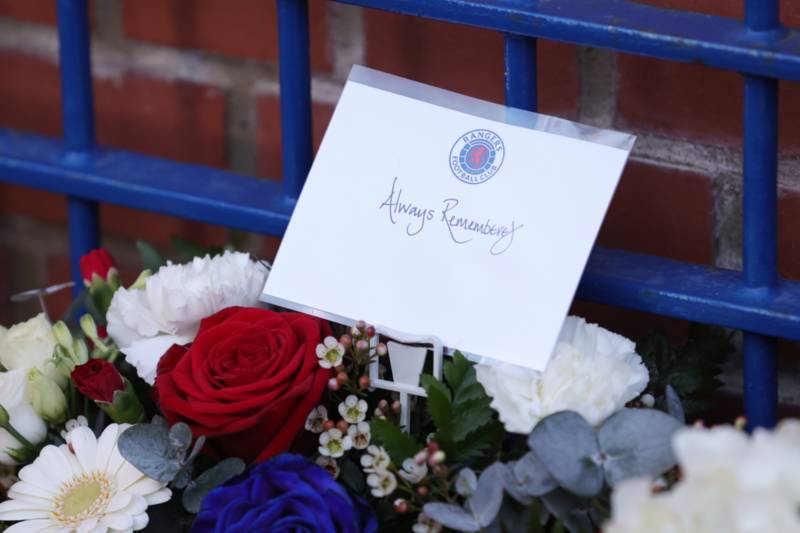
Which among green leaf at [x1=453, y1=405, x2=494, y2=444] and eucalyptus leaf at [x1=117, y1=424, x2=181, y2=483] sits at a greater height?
green leaf at [x1=453, y1=405, x2=494, y2=444]

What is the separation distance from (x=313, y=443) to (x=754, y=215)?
11.7 inches

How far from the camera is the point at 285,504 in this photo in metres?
0.66

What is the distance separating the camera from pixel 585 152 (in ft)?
2.26

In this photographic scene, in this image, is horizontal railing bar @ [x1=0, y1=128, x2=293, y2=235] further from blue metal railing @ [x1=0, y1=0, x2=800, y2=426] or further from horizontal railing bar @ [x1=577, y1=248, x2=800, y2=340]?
horizontal railing bar @ [x1=577, y1=248, x2=800, y2=340]

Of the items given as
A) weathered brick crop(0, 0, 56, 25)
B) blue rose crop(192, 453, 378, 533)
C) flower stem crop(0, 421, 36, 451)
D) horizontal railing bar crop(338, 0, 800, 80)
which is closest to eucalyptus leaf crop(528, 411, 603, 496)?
blue rose crop(192, 453, 378, 533)

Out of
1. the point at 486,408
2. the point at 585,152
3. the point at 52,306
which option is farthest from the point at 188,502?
the point at 52,306

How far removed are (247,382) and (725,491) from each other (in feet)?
0.98

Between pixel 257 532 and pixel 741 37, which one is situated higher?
pixel 741 37

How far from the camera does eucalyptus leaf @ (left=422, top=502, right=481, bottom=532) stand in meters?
0.61

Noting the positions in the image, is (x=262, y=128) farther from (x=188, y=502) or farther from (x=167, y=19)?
(x=188, y=502)

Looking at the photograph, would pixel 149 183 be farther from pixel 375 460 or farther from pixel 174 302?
pixel 375 460

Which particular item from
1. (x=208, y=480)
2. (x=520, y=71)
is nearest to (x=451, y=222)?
(x=520, y=71)

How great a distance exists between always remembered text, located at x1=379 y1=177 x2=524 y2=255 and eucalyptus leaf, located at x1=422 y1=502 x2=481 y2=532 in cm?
16

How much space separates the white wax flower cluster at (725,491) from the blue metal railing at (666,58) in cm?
20
